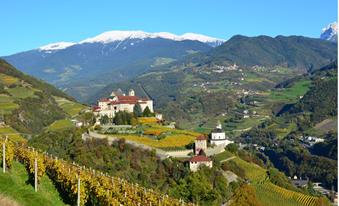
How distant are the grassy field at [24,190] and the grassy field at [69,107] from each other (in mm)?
71913

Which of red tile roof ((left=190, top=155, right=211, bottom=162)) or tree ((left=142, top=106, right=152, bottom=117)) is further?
tree ((left=142, top=106, right=152, bottom=117))

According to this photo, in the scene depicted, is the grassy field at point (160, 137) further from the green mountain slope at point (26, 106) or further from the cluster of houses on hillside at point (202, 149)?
the green mountain slope at point (26, 106)

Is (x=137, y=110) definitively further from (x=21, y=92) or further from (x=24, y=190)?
(x=24, y=190)

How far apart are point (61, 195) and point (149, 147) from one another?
116 ft

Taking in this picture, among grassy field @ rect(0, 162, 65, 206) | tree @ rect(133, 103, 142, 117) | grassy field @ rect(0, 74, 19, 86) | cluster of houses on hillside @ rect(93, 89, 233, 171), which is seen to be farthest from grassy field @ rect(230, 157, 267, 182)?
grassy field @ rect(0, 74, 19, 86)

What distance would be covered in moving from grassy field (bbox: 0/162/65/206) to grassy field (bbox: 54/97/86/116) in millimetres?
71913

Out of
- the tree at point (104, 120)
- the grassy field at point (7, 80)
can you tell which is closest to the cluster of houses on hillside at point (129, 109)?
the tree at point (104, 120)

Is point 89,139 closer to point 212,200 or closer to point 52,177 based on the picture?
point 212,200

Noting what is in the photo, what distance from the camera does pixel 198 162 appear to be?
205 ft

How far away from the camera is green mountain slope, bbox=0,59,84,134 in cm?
9412

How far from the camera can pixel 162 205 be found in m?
28.6

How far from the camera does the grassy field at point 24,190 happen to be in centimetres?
A: 2425

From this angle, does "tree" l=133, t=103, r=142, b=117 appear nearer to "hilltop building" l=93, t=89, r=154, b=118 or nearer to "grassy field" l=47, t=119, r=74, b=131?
"hilltop building" l=93, t=89, r=154, b=118

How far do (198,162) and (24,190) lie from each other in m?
37.8
